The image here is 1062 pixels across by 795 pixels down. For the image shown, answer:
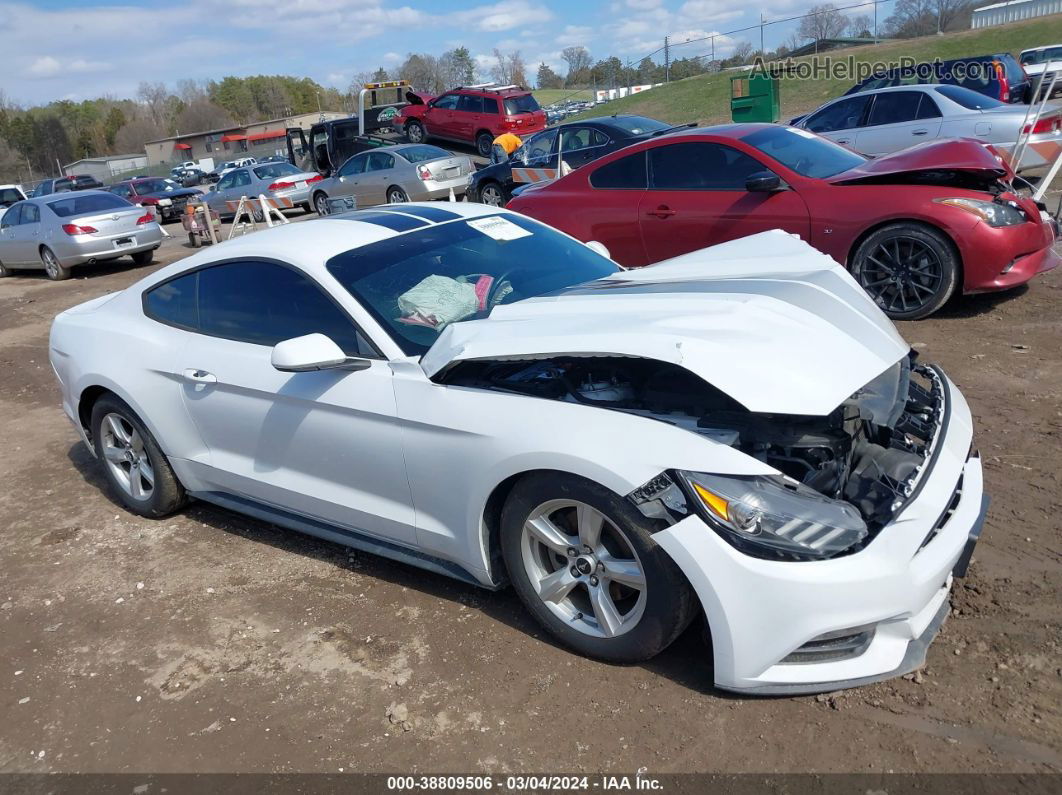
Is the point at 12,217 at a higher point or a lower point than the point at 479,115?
lower

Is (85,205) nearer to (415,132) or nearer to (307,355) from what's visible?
(415,132)

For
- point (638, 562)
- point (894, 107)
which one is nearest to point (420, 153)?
point (894, 107)

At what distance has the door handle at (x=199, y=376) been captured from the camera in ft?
13.5

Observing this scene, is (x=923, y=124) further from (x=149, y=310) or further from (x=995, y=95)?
(x=149, y=310)

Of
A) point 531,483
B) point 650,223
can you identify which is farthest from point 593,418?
point 650,223

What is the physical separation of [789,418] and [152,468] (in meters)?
3.43

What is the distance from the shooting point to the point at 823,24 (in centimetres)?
3841

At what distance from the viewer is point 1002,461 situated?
14.2 feet

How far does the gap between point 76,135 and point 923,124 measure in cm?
11994

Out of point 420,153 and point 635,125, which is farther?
point 420,153

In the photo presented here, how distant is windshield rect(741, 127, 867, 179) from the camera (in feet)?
23.4

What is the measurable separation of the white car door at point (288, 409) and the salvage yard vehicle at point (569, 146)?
994 centimetres

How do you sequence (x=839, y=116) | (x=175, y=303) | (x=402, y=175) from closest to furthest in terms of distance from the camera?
(x=175, y=303)
(x=839, y=116)
(x=402, y=175)

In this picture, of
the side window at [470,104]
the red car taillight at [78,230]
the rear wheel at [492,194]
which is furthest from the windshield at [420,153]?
the red car taillight at [78,230]
